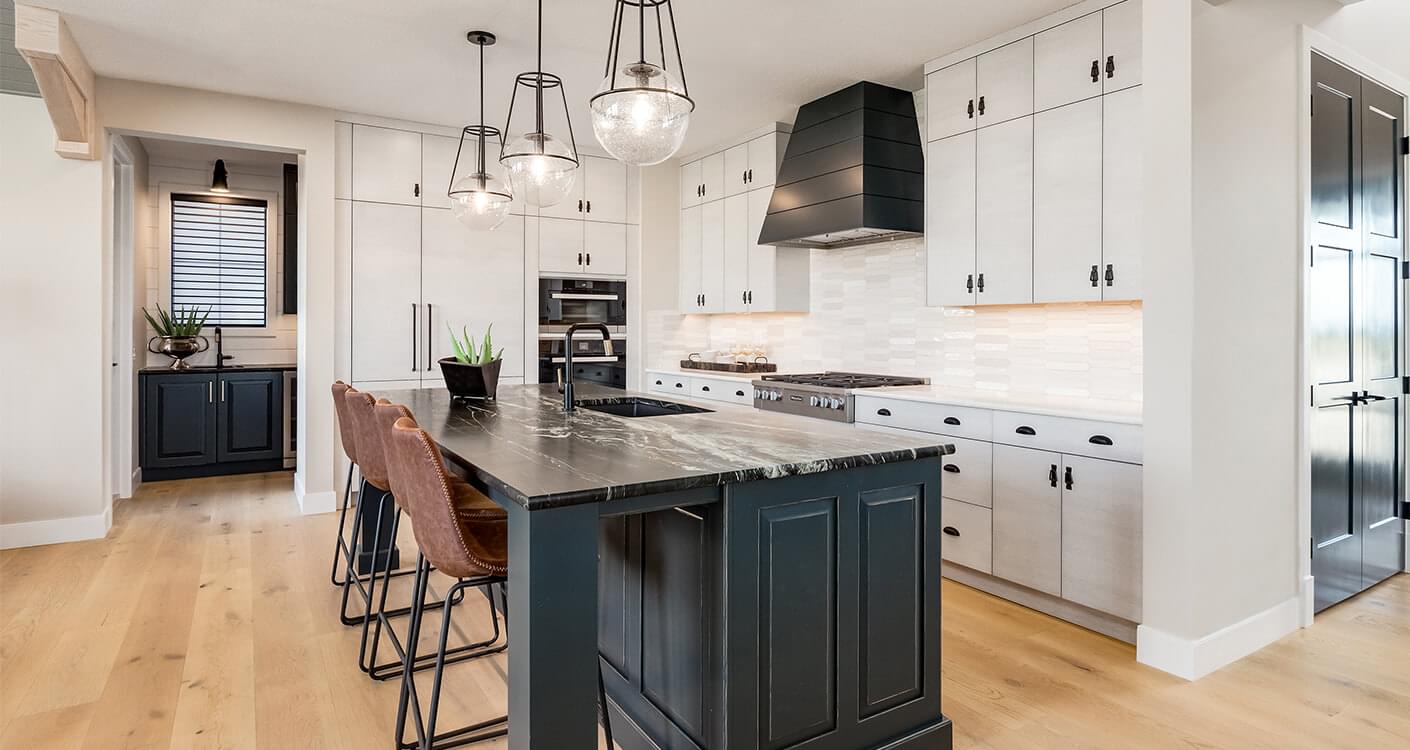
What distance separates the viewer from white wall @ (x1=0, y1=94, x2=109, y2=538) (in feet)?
13.4

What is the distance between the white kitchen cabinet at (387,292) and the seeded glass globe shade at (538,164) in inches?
94.9

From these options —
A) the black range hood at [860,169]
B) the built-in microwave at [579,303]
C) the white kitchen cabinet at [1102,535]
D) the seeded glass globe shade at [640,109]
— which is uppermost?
the black range hood at [860,169]

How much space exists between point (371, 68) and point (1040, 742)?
4.39m

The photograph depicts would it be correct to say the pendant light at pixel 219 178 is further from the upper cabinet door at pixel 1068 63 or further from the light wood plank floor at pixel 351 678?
the upper cabinet door at pixel 1068 63

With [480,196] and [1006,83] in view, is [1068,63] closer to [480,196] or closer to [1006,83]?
[1006,83]

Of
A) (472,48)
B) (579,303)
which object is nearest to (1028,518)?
(472,48)

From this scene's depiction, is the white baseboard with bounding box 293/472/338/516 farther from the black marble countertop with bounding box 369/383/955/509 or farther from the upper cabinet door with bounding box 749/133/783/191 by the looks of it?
the upper cabinet door with bounding box 749/133/783/191

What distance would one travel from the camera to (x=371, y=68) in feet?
13.6

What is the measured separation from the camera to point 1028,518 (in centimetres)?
315

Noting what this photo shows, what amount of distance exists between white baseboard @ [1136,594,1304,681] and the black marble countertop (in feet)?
4.22

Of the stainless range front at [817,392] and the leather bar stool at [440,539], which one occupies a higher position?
the stainless range front at [817,392]

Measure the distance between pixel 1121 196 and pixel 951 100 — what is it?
1.12 m

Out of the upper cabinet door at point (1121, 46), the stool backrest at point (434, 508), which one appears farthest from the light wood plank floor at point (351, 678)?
the upper cabinet door at point (1121, 46)

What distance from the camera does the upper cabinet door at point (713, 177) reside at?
564 centimetres
